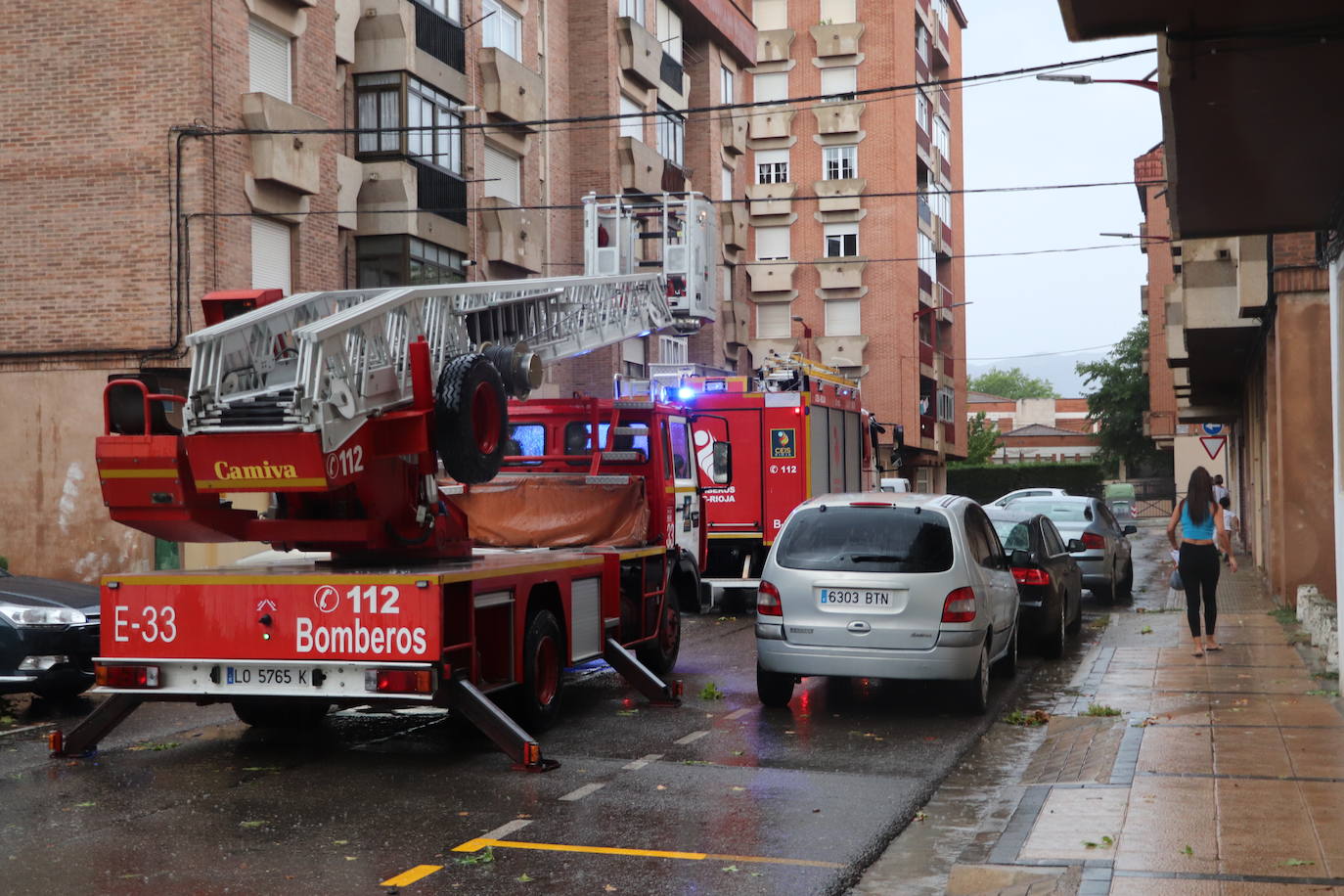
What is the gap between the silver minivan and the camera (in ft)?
35.2

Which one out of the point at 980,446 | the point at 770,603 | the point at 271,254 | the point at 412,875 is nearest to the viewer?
the point at 412,875

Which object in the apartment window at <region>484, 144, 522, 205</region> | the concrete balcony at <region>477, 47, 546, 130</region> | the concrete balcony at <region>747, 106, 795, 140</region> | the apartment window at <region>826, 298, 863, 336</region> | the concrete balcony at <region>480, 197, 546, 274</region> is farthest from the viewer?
the concrete balcony at <region>747, 106, 795, 140</region>

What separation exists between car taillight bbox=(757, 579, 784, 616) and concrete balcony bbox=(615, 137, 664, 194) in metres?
26.1

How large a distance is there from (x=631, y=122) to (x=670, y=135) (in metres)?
3.84

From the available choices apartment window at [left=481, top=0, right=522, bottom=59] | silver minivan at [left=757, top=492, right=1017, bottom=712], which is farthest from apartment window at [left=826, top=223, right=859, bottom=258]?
silver minivan at [left=757, top=492, right=1017, bottom=712]

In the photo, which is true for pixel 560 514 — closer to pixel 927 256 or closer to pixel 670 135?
pixel 670 135

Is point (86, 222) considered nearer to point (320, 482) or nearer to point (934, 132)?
point (320, 482)

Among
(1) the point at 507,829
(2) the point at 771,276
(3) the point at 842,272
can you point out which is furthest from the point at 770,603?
(2) the point at 771,276

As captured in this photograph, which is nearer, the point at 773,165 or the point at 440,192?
the point at 440,192

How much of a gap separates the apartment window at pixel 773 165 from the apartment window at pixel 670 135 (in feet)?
49.9

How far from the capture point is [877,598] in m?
10.8

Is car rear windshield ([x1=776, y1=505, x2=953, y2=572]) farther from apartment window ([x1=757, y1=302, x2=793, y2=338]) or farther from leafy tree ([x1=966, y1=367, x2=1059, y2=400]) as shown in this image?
leafy tree ([x1=966, y1=367, x2=1059, y2=400])

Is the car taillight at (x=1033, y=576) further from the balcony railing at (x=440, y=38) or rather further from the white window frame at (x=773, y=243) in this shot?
the white window frame at (x=773, y=243)

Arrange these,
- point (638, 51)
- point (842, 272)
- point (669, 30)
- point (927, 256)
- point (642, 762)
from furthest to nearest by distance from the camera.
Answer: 1. point (927, 256)
2. point (842, 272)
3. point (669, 30)
4. point (638, 51)
5. point (642, 762)
